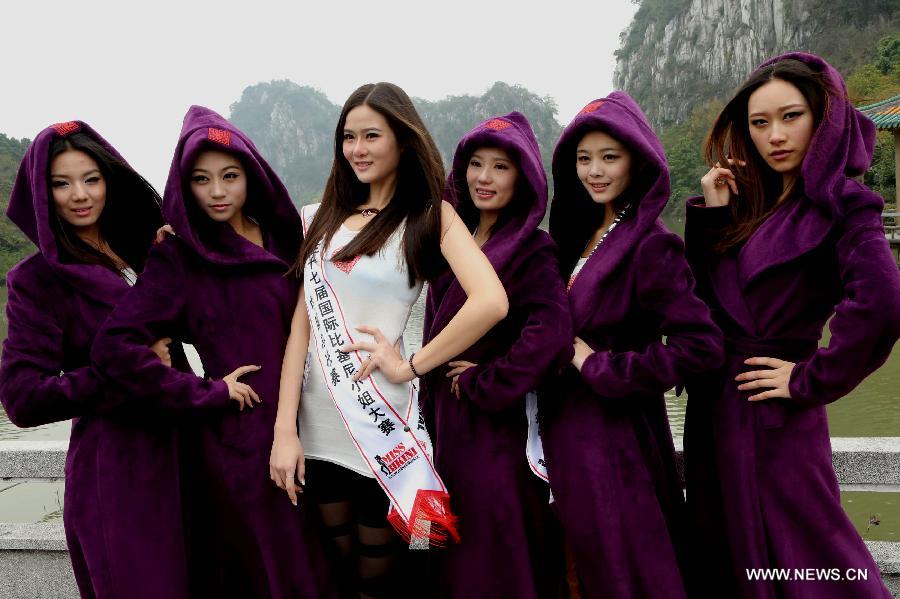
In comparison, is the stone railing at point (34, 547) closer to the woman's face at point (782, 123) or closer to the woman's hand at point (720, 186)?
the woman's hand at point (720, 186)

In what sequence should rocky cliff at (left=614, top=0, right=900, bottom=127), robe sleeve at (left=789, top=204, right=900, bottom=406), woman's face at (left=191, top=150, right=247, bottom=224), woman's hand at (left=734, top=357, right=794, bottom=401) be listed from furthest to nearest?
rocky cliff at (left=614, top=0, right=900, bottom=127), woman's face at (left=191, top=150, right=247, bottom=224), woman's hand at (left=734, top=357, right=794, bottom=401), robe sleeve at (left=789, top=204, right=900, bottom=406)

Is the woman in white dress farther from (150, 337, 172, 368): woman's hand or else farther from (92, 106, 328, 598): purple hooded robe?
(150, 337, 172, 368): woman's hand

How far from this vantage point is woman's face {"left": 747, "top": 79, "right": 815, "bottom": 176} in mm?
2158

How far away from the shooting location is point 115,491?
2170 mm

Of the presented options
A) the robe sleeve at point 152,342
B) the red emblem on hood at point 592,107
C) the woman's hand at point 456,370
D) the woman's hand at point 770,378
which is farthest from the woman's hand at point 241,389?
the woman's hand at point 770,378

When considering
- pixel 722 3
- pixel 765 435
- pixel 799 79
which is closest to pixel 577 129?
pixel 799 79

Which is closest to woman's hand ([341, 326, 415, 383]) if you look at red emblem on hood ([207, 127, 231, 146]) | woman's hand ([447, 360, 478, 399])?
woman's hand ([447, 360, 478, 399])

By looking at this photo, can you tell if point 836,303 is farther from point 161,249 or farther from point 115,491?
point 115,491

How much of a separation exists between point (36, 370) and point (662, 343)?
1.88 m

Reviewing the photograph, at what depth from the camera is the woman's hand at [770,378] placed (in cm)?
205

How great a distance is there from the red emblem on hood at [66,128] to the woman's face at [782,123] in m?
→ 2.22

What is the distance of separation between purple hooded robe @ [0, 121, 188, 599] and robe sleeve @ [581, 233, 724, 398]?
1.39 meters

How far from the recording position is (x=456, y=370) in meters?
2.26

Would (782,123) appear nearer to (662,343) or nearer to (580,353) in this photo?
(662,343)
